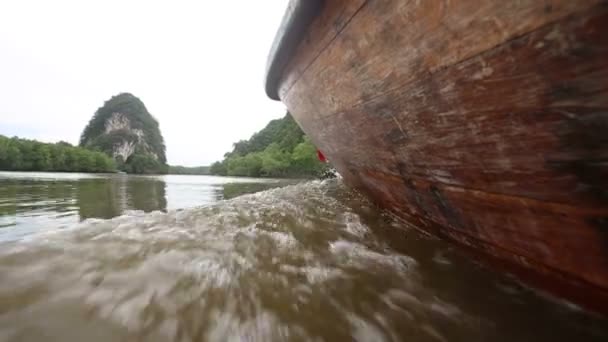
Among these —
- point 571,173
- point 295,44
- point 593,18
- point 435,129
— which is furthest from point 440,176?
point 295,44

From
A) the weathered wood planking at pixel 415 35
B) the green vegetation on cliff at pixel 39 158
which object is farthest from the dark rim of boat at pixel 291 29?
the green vegetation on cliff at pixel 39 158

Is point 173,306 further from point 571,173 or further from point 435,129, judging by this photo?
point 571,173

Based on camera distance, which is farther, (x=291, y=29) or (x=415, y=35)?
(x=291, y=29)

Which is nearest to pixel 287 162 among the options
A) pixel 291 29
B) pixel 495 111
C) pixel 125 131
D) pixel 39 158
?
pixel 39 158

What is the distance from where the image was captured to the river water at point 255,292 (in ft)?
3.12

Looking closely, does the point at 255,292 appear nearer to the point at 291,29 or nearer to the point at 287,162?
the point at 291,29

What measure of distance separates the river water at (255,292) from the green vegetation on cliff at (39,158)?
44.2 m

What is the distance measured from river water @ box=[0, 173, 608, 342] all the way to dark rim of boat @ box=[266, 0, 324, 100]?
143cm

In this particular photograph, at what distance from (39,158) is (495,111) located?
161 feet

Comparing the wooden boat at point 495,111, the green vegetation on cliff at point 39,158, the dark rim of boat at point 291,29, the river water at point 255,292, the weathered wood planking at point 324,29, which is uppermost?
the green vegetation on cliff at point 39,158

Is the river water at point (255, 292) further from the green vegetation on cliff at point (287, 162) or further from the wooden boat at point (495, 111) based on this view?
the green vegetation on cliff at point (287, 162)

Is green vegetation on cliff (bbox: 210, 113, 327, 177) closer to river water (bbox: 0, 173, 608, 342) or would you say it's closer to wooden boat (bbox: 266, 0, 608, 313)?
river water (bbox: 0, 173, 608, 342)

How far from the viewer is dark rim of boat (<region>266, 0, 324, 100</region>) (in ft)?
4.32

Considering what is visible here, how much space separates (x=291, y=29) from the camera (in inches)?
60.3
